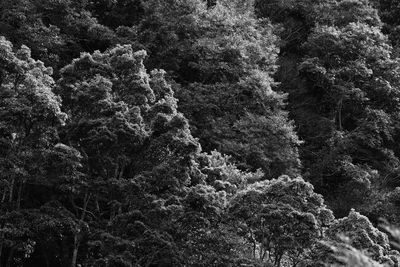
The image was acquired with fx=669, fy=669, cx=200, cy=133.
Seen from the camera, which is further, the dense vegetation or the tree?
the dense vegetation

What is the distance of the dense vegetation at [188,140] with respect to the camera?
16.1m

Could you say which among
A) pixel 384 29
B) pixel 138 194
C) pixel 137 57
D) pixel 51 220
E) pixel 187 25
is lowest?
pixel 51 220

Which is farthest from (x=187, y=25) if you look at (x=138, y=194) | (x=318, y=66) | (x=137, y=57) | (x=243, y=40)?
(x=138, y=194)

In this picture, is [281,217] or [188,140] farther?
[188,140]

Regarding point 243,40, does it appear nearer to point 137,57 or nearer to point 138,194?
point 137,57

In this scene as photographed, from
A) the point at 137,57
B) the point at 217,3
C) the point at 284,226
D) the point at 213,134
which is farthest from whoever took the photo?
the point at 217,3

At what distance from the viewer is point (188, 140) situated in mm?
17422

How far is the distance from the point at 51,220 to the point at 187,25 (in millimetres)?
14086

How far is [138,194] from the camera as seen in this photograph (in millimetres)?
17172

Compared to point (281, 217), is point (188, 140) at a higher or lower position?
higher

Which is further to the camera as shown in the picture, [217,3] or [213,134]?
[217,3]

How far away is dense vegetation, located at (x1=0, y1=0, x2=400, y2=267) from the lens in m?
16.1

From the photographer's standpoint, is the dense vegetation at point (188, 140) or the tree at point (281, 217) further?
the dense vegetation at point (188, 140)

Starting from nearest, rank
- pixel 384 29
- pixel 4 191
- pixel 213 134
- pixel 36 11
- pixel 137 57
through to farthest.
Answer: pixel 4 191 → pixel 137 57 → pixel 213 134 → pixel 36 11 → pixel 384 29
